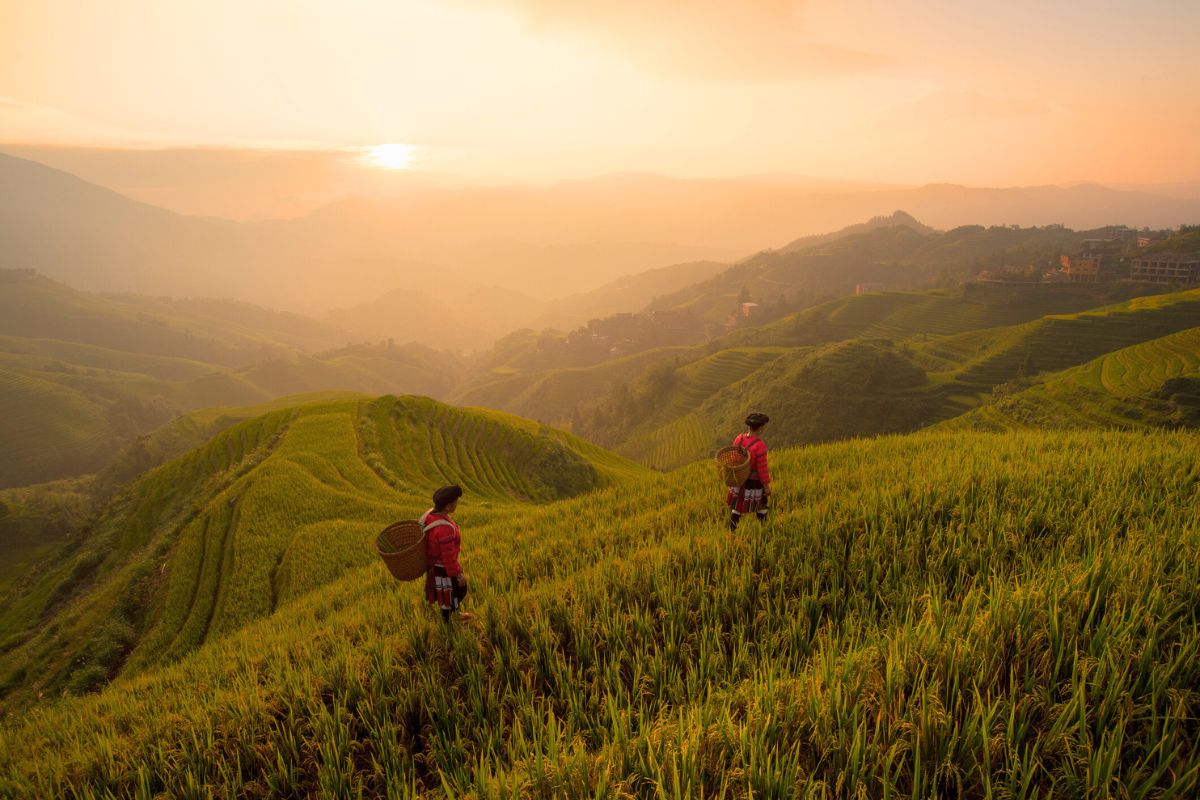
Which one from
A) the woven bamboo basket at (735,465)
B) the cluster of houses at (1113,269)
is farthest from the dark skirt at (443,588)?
the cluster of houses at (1113,269)

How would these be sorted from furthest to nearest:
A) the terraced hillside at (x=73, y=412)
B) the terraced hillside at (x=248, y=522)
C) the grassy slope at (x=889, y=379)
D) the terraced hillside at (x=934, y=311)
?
1. the terraced hillside at (x=73, y=412)
2. the terraced hillside at (x=934, y=311)
3. the grassy slope at (x=889, y=379)
4. the terraced hillside at (x=248, y=522)

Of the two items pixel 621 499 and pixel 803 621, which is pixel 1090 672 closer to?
pixel 803 621

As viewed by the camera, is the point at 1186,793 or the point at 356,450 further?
the point at 356,450

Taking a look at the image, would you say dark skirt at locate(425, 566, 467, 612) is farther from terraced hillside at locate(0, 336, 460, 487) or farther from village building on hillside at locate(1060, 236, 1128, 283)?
village building on hillside at locate(1060, 236, 1128, 283)

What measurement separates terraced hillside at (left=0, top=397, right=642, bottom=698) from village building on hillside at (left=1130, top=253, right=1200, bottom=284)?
166 meters

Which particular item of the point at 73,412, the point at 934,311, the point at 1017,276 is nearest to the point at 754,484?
the point at 934,311

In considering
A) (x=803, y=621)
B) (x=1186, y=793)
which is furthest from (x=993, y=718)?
(x=803, y=621)

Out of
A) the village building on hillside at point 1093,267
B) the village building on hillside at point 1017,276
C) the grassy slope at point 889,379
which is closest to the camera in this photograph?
the grassy slope at point 889,379

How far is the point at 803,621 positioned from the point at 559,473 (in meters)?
33.0

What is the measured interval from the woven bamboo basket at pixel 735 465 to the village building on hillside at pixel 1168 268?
584 feet

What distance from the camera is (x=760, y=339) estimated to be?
521 feet

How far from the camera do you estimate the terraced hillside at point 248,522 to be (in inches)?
602

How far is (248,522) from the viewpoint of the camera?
61.5 feet

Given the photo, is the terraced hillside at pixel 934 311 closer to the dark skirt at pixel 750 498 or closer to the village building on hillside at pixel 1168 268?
the village building on hillside at pixel 1168 268
